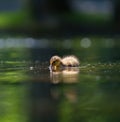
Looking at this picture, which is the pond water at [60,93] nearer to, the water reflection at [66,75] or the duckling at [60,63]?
the water reflection at [66,75]

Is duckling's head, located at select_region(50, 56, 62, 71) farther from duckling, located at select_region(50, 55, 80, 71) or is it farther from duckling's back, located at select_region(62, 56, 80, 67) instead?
duckling's back, located at select_region(62, 56, 80, 67)

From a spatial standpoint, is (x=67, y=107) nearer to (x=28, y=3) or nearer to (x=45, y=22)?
(x=45, y=22)

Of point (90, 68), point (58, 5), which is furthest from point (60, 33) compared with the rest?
point (90, 68)

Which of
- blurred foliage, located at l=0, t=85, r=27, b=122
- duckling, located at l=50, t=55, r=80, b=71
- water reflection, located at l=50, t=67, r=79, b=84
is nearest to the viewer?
blurred foliage, located at l=0, t=85, r=27, b=122

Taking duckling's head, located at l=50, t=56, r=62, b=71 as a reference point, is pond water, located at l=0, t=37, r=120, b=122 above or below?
below

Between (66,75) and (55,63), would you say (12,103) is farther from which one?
(55,63)

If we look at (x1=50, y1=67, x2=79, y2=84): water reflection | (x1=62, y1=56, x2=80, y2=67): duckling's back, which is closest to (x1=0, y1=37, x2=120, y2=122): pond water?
(x1=50, y1=67, x2=79, y2=84): water reflection

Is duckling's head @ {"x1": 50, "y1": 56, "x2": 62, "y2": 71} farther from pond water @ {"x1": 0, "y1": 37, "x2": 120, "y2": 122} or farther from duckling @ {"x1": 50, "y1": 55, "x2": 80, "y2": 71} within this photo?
pond water @ {"x1": 0, "y1": 37, "x2": 120, "y2": 122}

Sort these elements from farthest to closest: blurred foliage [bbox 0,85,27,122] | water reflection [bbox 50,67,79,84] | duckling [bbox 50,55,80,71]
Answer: duckling [bbox 50,55,80,71], water reflection [bbox 50,67,79,84], blurred foliage [bbox 0,85,27,122]

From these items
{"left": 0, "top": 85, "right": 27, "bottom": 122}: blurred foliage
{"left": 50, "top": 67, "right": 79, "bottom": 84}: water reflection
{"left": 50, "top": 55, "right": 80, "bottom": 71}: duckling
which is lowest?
{"left": 0, "top": 85, "right": 27, "bottom": 122}: blurred foliage

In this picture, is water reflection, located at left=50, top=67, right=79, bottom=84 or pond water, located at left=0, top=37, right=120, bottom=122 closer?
pond water, located at left=0, top=37, right=120, bottom=122

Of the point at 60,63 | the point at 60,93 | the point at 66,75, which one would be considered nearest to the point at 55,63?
the point at 60,63

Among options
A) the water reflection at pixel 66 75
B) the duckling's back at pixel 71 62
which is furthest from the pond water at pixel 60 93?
the duckling's back at pixel 71 62
